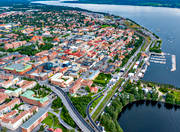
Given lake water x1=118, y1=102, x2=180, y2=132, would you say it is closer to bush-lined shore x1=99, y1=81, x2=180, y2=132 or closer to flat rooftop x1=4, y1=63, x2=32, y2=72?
bush-lined shore x1=99, y1=81, x2=180, y2=132

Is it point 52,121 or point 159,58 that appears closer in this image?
point 52,121

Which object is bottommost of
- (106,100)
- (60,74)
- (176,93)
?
(106,100)

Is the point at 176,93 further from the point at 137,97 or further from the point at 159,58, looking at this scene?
the point at 159,58

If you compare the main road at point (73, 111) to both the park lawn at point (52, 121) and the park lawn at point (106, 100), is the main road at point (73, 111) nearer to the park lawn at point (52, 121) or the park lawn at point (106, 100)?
the park lawn at point (52, 121)

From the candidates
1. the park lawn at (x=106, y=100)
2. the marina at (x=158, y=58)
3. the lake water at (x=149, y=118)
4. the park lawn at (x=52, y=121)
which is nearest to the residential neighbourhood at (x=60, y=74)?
the park lawn at (x=52, y=121)

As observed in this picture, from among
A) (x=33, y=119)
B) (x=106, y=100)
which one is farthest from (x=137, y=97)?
(x=33, y=119)

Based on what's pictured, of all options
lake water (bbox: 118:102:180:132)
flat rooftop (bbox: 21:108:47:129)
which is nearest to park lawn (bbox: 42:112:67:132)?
flat rooftop (bbox: 21:108:47:129)

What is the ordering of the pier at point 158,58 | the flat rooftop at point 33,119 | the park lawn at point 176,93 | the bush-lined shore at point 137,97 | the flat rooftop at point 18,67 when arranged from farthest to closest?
the pier at point 158,58, the flat rooftop at point 18,67, the park lawn at point 176,93, the bush-lined shore at point 137,97, the flat rooftop at point 33,119

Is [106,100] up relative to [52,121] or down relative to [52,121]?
up
